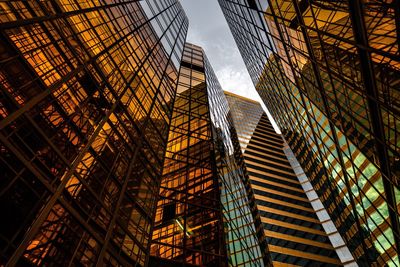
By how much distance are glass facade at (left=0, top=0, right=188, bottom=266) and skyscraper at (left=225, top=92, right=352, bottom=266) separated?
40.2 metres

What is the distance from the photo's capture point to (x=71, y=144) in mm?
9469

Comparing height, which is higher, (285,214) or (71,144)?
(285,214)

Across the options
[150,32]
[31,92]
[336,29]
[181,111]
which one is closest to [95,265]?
[31,92]

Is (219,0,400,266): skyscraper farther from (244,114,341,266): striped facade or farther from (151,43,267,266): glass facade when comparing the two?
→ (244,114,341,266): striped facade

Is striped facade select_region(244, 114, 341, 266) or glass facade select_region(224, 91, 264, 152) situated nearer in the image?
striped facade select_region(244, 114, 341, 266)

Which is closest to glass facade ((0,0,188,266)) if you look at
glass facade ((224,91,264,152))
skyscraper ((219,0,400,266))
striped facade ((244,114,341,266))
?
skyscraper ((219,0,400,266))

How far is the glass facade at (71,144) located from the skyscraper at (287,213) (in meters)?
40.2

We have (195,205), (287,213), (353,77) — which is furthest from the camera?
(287,213)

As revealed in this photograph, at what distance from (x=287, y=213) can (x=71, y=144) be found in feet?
175

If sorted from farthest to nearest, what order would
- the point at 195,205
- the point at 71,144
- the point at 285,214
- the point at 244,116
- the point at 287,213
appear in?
1. the point at 244,116
2. the point at 287,213
3. the point at 285,214
4. the point at 195,205
5. the point at 71,144

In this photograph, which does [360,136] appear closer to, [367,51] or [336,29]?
[336,29]

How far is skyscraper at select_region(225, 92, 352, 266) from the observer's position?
47219 mm

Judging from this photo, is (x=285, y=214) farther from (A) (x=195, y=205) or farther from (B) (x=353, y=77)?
(B) (x=353, y=77)

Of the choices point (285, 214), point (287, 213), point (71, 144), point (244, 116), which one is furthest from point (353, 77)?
point (244, 116)
